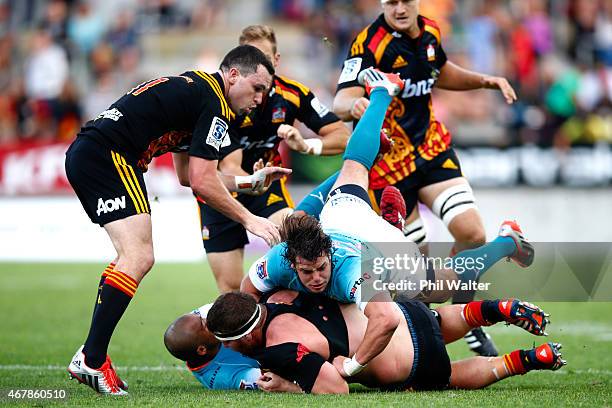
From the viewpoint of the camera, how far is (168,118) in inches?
288

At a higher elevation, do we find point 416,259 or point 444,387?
point 416,259

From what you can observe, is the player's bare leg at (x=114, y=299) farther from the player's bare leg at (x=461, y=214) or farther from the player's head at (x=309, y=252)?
the player's bare leg at (x=461, y=214)

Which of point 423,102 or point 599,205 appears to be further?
point 599,205

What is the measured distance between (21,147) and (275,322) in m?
12.5

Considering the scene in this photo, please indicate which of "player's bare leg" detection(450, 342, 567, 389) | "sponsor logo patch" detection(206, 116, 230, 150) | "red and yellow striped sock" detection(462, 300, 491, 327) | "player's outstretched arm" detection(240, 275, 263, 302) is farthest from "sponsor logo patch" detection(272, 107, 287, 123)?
"player's bare leg" detection(450, 342, 567, 389)

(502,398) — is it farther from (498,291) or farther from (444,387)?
(498,291)

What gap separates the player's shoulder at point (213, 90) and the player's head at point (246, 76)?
9cm

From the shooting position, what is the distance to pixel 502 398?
6.47 metres

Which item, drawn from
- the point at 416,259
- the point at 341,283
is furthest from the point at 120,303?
the point at 416,259

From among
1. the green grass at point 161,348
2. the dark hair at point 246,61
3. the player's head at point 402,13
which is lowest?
the green grass at point 161,348

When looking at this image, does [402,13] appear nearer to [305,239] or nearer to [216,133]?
[216,133]

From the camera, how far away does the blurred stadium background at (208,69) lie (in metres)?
13.3

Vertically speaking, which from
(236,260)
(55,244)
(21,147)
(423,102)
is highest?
(423,102)

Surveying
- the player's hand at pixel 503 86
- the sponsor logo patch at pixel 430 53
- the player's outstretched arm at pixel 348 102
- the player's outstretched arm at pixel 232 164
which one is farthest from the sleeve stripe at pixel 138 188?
the player's hand at pixel 503 86
